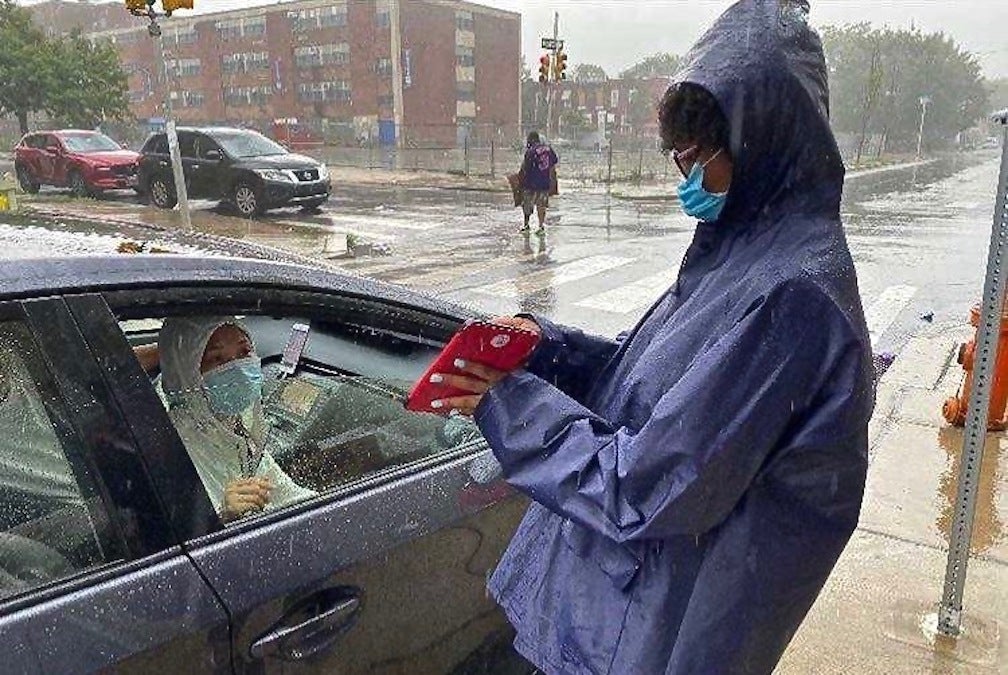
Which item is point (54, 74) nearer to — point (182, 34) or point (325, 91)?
point (325, 91)

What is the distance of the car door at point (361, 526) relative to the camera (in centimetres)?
153

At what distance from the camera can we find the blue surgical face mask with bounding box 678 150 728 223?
1402mm

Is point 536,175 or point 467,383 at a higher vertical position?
point 467,383

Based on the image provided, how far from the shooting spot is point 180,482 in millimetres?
1511

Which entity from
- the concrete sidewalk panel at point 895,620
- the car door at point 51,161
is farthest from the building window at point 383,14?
the concrete sidewalk panel at point 895,620

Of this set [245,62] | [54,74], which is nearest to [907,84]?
[245,62]

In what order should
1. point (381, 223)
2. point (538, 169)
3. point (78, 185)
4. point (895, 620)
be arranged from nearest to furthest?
point (895, 620)
point (538, 169)
point (381, 223)
point (78, 185)

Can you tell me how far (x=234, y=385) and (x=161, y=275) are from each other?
2.03 feet

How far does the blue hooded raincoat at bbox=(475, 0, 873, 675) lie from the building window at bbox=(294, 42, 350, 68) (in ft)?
197

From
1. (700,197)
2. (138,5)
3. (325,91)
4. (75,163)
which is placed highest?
(325,91)

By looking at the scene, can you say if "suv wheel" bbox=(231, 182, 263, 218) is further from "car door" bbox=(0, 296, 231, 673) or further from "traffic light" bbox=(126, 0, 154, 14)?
"car door" bbox=(0, 296, 231, 673)

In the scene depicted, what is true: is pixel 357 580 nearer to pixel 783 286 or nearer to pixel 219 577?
pixel 219 577

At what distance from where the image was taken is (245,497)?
178cm

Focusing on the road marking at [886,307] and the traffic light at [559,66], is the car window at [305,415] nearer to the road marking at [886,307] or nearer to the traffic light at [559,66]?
the road marking at [886,307]
